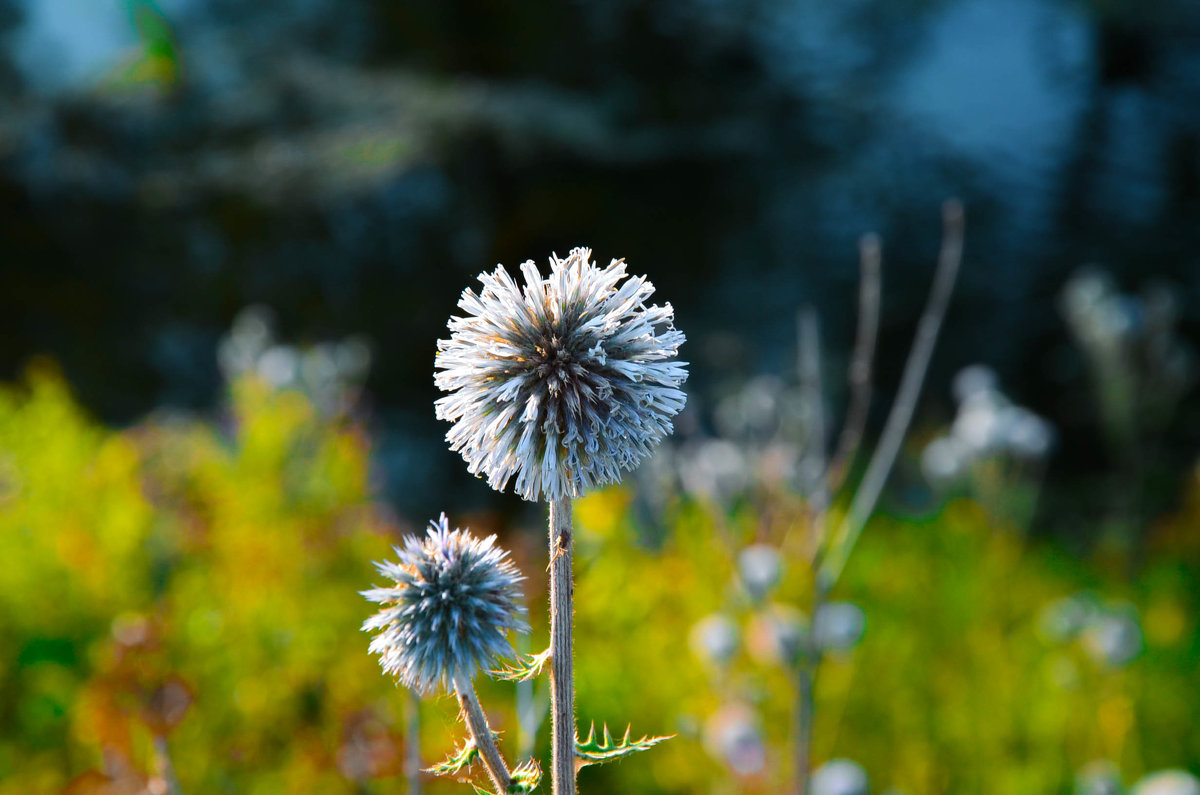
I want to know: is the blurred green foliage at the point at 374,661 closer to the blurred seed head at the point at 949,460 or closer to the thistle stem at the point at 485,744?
the blurred seed head at the point at 949,460

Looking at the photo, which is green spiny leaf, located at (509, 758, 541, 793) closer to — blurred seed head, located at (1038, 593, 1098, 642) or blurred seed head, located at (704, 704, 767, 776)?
blurred seed head, located at (704, 704, 767, 776)

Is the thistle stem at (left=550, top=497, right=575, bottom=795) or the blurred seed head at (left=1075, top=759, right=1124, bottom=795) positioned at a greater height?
the blurred seed head at (left=1075, top=759, right=1124, bottom=795)

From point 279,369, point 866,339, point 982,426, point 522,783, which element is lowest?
point 522,783

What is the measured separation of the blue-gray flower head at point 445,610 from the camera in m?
0.73

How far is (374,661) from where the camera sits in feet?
7.93

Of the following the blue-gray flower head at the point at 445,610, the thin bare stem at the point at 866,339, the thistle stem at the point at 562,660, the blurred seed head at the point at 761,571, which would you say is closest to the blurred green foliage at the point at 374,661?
the blurred seed head at the point at 761,571

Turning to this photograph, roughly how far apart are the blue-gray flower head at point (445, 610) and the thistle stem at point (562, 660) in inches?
3.6

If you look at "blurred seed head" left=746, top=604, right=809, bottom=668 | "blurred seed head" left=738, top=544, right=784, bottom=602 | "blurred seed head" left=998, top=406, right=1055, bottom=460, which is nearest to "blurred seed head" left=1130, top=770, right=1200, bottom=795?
"blurred seed head" left=746, top=604, right=809, bottom=668

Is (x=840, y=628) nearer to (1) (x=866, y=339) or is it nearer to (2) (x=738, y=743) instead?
(2) (x=738, y=743)

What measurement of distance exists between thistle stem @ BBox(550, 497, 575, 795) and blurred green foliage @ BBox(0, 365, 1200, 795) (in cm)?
118

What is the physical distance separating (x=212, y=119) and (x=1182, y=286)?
551 centimetres

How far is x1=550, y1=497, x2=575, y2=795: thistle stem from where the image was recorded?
613 millimetres

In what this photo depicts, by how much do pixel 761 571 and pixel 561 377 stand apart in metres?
1.61

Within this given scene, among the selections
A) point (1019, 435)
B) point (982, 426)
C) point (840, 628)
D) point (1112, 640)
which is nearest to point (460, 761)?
point (840, 628)
